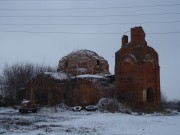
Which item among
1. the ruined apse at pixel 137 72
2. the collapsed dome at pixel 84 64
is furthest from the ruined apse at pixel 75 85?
the ruined apse at pixel 137 72

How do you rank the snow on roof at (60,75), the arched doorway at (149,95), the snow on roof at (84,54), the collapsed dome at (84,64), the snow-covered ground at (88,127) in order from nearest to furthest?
the snow-covered ground at (88,127), the arched doorway at (149,95), the snow on roof at (60,75), the collapsed dome at (84,64), the snow on roof at (84,54)

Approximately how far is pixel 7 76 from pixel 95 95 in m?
24.9

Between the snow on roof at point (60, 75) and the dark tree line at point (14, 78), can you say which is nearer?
the snow on roof at point (60, 75)

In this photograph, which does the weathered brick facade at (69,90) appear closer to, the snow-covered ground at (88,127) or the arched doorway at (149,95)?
the arched doorway at (149,95)

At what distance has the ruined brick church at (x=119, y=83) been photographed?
32656 millimetres

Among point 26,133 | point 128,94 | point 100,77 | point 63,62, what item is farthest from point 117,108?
point 26,133

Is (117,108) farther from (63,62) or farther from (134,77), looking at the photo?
(63,62)

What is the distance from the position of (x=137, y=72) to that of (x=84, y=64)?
9.85 metres

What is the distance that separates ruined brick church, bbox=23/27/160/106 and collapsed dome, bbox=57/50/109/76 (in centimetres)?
200

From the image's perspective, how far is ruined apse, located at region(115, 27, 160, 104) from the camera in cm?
3238

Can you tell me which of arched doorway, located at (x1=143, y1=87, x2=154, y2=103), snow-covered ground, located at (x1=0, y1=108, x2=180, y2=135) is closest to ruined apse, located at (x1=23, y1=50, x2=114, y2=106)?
arched doorway, located at (x1=143, y1=87, x2=154, y2=103)

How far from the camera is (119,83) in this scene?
34.7 meters

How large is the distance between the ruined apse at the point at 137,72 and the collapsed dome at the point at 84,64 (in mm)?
5582

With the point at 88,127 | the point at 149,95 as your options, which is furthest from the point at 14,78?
the point at 88,127
